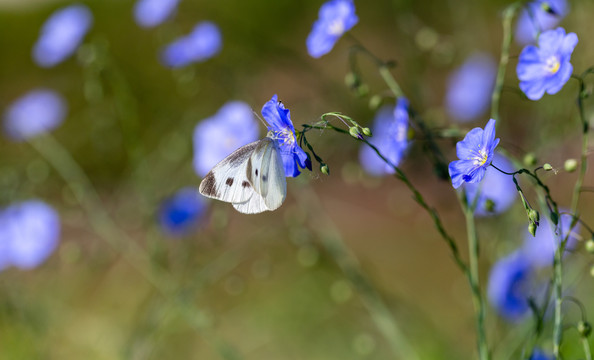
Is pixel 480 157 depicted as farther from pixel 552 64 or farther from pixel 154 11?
pixel 154 11

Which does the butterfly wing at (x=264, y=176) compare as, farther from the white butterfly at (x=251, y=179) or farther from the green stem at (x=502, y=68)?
the green stem at (x=502, y=68)

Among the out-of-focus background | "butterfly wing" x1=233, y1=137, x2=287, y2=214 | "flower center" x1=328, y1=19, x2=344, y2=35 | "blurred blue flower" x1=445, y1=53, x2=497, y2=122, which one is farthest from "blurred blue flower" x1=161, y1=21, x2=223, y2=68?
"blurred blue flower" x1=445, y1=53, x2=497, y2=122

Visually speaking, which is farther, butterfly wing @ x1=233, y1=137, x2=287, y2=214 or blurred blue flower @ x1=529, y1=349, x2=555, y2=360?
blurred blue flower @ x1=529, y1=349, x2=555, y2=360

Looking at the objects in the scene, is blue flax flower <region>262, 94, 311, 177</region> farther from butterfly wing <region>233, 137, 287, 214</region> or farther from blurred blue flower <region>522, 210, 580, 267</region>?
blurred blue flower <region>522, 210, 580, 267</region>

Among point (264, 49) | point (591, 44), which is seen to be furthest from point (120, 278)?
point (591, 44)

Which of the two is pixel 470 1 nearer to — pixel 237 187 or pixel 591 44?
pixel 591 44

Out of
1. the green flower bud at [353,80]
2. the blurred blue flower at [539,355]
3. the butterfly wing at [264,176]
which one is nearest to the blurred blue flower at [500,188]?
the blurred blue flower at [539,355]

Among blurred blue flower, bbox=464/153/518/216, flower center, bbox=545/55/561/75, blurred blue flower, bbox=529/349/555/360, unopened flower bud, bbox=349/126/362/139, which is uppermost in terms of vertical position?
unopened flower bud, bbox=349/126/362/139
